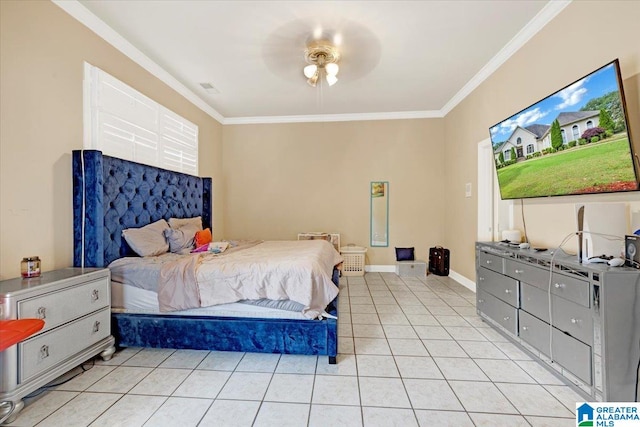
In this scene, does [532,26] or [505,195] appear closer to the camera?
[532,26]

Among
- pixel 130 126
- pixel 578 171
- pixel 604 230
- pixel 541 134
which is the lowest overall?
pixel 604 230

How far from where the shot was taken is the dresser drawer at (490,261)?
2398 millimetres

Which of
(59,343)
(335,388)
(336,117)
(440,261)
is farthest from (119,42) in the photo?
(440,261)

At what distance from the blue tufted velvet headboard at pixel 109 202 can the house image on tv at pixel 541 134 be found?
3606mm

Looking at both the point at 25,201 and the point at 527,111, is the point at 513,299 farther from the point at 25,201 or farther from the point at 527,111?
the point at 25,201

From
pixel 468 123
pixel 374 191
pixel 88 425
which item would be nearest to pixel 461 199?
pixel 468 123

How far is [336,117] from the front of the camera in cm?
483

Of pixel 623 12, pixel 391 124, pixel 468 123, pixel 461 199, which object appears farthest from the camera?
pixel 391 124

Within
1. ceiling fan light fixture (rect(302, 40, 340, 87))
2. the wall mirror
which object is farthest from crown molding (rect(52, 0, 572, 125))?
ceiling fan light fixture (rect(302, 40, 340, 87))

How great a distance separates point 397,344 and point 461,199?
2663 mm

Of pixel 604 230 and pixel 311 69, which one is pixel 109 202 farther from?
pixel 604 230

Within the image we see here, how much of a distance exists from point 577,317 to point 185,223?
12.4 feet

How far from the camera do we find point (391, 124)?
4.80 metres

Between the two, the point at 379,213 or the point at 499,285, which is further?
the point at 379,213
